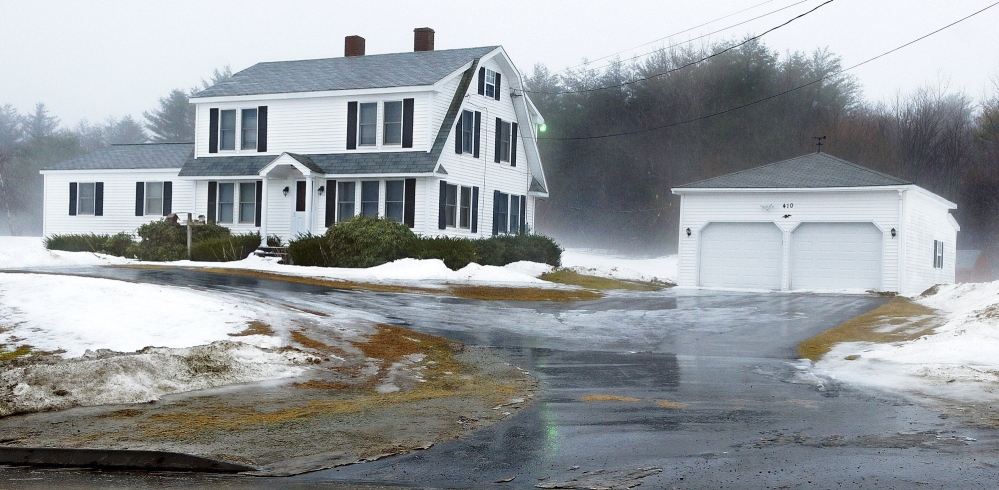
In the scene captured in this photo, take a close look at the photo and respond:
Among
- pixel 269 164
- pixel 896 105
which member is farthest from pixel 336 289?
pixel 896 105

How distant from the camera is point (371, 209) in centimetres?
3603

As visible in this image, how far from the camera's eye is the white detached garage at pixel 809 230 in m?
→ 30.5

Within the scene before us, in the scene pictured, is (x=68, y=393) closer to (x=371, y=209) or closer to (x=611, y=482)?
(x=611, y=482)

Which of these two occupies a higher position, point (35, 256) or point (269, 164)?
point (269, 164)

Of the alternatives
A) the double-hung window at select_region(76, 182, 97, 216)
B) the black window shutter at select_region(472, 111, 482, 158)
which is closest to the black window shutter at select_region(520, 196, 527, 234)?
the black window shutter at select_region(472, 111, 482, 158)

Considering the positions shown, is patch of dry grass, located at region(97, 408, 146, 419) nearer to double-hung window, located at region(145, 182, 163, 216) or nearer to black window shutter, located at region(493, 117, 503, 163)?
black window shutter, located at region(493, 117, 503, 163)

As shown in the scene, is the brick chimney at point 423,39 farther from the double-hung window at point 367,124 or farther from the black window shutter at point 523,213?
the black window shutter at point 523,213

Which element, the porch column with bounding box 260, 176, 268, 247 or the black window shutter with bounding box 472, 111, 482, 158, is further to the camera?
the black window shutter with bounding box 472, 111, 482, 158

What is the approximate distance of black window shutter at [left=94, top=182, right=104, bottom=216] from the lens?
139 ft

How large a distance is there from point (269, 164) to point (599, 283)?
13.0 metres

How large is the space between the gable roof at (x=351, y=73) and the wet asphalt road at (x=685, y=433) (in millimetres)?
20076

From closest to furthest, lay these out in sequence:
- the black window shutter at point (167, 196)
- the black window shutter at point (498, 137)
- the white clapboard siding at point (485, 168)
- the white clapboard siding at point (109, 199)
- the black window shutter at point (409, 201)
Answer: the black window shutter at point (409, 201) → the white clapboard siding at point (485, 168) → the black window shutter at point (498, 137) → the white clapboard siding at point (109, 199) → the black window shutter at point (167, 196)

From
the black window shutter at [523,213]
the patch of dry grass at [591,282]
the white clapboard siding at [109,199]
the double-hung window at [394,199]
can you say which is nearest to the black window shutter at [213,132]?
the white clapboard siding at [109,199]

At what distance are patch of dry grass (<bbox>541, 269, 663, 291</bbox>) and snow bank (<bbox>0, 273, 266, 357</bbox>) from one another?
51.9ft
